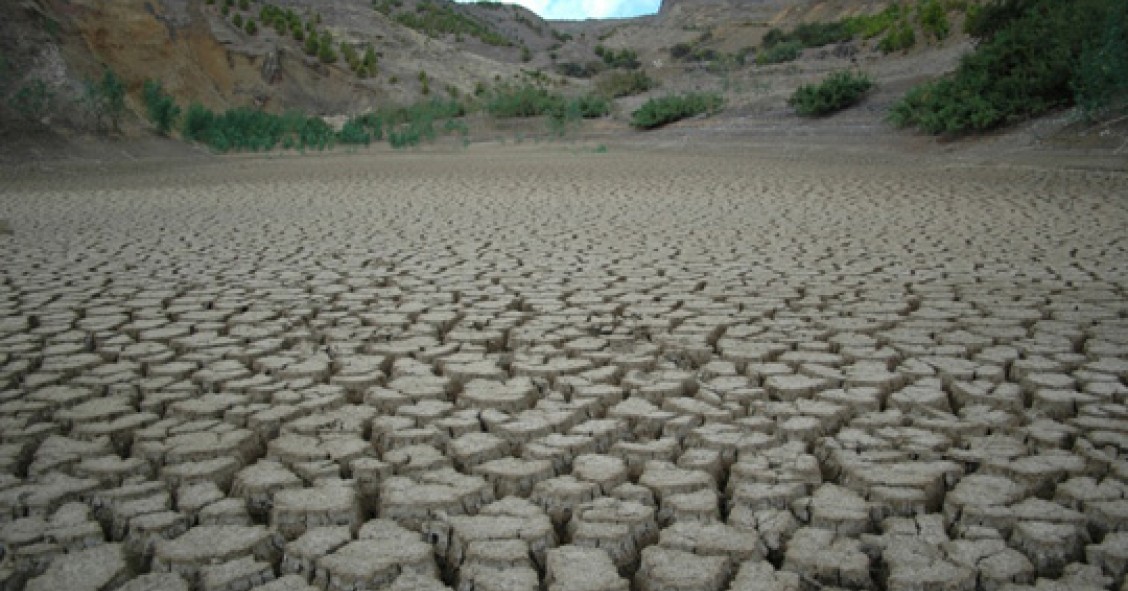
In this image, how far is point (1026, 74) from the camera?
13.8m

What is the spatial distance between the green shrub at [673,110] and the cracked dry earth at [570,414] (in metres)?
16.5

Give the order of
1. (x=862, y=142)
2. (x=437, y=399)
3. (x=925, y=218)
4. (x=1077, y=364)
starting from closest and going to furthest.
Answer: (x=437, y=399), (x=1077, y=364), (x=925, y=218), (x=862, y=142)

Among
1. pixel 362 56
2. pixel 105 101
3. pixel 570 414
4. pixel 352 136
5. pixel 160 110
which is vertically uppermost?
pixel 362 56

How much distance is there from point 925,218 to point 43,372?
20.3 ft

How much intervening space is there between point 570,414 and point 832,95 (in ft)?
55.9

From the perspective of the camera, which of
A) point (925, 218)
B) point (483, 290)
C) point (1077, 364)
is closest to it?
point (1077, 364)

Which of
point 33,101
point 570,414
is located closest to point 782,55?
point 33,101

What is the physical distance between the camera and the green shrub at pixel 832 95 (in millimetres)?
18281

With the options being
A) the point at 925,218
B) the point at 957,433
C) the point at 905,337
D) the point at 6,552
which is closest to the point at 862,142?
the point at 925,218

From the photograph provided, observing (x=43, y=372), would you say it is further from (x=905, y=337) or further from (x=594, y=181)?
(x=594, y=181)

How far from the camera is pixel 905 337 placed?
359cm

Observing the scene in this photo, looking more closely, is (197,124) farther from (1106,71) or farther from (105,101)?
(1106,71)

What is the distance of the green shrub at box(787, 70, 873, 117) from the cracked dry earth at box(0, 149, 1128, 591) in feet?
41.6

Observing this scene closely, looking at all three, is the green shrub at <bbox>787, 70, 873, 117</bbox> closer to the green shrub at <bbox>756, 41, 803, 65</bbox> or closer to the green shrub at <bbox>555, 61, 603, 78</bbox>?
the green shrub at <bbox>756, 41, 803, 65</bbox>
